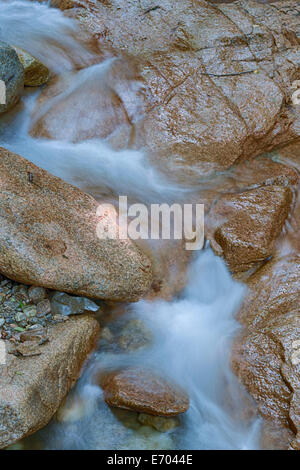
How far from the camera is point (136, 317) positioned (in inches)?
189

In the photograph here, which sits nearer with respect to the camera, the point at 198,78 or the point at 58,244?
the point at 58,244

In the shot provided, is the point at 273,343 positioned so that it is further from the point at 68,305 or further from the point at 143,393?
the point at 68,305

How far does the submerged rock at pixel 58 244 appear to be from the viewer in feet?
13.5

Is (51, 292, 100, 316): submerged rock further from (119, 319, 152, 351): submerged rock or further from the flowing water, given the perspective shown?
(119, 319, 152, 351): submerged rock

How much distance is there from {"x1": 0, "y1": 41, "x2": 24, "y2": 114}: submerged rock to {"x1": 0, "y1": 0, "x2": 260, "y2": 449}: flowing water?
217mm

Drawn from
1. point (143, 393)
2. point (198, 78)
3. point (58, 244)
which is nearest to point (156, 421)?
point (143, 393)

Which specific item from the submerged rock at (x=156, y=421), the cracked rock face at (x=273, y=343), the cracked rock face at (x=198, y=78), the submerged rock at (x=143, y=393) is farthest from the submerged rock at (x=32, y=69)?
the submerged rock at (x=156, y=421)

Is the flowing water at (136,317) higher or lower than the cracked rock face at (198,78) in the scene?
lower

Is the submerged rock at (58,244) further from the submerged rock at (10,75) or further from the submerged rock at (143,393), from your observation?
the submerged rock at (10,75)

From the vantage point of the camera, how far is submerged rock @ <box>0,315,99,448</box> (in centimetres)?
344

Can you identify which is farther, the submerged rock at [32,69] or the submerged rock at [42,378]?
the submerged rock at [32,69]

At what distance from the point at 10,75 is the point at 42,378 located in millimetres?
4015

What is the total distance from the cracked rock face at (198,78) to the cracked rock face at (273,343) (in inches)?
71.8

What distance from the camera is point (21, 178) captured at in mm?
4504
